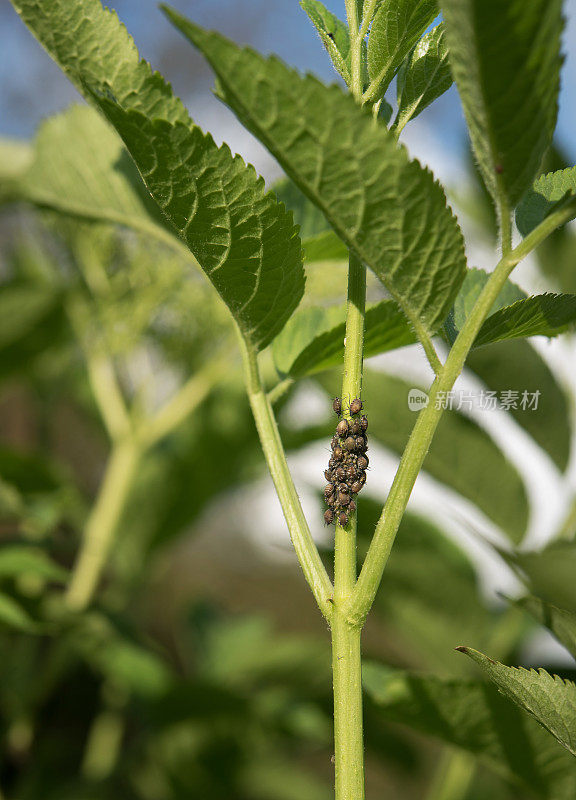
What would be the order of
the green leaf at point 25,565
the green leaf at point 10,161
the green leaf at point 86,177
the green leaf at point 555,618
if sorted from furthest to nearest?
the green leaf at point 10,161 < the green leaf at point 25,565 < the green leaf at point 86,177 < the green leaf at point 555,618

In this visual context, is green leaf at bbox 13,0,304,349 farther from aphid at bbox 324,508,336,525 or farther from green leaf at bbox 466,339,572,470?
green leaf at bbox 466,339,572,470

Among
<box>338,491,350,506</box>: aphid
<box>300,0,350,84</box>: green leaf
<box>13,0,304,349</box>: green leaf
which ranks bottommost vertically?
<box>338,491,350,506</box>: aphid

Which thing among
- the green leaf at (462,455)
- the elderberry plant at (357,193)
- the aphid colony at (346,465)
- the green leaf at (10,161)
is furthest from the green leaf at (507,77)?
the green leaf at (10,161)

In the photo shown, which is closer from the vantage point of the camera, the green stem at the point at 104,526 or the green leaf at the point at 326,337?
the green leaf at the point at 326,337

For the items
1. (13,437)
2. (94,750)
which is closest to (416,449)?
(94,750)

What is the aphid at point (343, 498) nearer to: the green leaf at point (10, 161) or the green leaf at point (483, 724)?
the green leaf at point (483, 724)

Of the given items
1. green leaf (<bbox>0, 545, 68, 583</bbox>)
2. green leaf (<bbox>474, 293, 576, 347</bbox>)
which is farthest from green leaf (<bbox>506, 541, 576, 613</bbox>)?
green leaf (<bbox>0, 545, 68, 583</bbox>)

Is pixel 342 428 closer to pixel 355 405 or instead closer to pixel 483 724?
pixel 355 405

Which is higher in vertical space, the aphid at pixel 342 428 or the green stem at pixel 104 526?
the green stem at pixel 104 526
